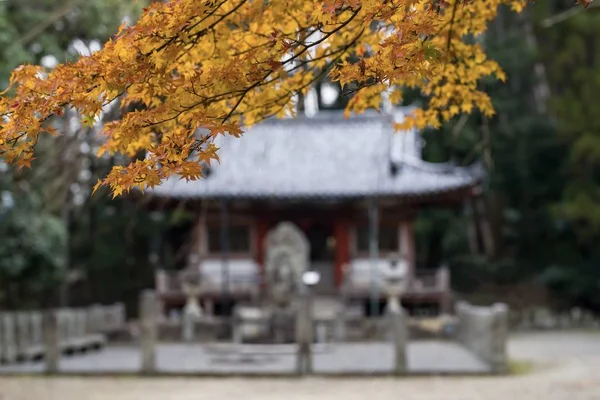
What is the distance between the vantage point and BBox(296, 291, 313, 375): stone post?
1296 cm

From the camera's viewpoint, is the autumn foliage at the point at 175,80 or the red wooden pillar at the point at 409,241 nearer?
the autumn foliage at the point at 175,80

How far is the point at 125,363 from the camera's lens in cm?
1482

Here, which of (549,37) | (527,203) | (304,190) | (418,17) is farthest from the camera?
(527,203)

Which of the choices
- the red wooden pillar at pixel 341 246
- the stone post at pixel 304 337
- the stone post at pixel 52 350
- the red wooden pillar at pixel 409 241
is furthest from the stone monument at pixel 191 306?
the stone post at pixel 304 337

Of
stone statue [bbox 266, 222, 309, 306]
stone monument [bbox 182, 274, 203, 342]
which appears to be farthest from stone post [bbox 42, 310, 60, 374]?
stone monument [bbox 182, 274, 203, 342]

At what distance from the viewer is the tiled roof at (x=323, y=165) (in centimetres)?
2345

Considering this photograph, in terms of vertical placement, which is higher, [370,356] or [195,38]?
[195,38]

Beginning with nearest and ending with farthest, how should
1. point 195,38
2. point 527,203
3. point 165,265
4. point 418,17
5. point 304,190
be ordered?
point 418,17 → point 195,38 → point 304,190 → point 527,203 → point 165,265

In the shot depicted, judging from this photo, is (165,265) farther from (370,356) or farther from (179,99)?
(179,99)

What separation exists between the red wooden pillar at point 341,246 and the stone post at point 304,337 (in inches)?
449

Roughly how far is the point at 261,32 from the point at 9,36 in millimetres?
7670

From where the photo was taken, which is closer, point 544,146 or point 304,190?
point 304,190

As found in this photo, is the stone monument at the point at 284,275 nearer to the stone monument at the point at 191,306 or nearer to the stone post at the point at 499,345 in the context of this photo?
the stone monument at the point at 191,306

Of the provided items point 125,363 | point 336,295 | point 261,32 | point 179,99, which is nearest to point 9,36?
point 125,363
